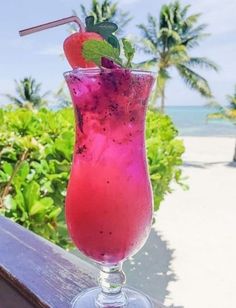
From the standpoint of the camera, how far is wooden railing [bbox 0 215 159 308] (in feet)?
1.96

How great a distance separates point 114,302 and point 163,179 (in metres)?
1.92

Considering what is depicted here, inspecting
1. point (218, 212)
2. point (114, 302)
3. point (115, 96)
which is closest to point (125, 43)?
point (115, 96)

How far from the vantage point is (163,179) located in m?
2.46

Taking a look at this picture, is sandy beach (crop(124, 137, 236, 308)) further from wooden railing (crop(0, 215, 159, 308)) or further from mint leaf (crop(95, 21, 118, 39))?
mint leaf (crop(95, 21, 118, 39))

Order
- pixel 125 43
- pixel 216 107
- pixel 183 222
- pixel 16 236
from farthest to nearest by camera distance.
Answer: pixel 216 107 → pixel 183 222 → pixel 16 236 → pixel 125 43

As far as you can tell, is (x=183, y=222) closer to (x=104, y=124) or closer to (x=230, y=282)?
(x=230, y=282)

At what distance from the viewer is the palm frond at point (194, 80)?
1143 cm

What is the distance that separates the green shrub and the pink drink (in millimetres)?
679

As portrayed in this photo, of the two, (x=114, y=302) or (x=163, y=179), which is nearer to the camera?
(x=114, y=302)

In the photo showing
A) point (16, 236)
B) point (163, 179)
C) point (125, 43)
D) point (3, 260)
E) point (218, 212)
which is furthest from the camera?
point (218, 212)

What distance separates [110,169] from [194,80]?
37.7 ft

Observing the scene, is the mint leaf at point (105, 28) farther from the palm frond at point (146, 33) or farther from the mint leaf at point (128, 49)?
the palm frond at point (146, 33)

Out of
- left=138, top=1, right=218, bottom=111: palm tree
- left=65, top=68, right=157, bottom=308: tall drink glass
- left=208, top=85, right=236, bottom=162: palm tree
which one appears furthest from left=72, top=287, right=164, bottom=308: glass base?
left=138, top=1, right=218, bottom=111: palm tree

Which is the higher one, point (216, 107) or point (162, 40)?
point (162, 40)
